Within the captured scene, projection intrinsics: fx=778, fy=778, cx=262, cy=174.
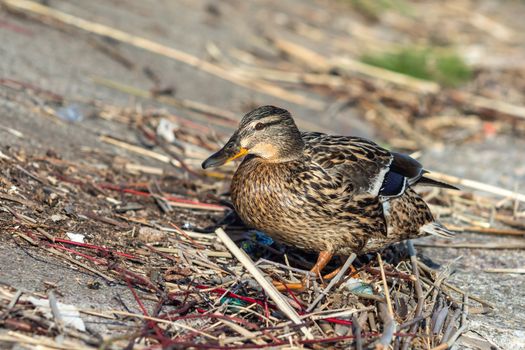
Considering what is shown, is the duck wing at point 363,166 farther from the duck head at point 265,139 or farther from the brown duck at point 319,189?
the duck head at point 265,139

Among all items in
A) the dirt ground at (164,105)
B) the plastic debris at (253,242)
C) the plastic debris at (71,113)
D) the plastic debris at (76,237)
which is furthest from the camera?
the plastic debris at (71,113)

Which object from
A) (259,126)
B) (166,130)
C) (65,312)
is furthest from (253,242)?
(166,130)

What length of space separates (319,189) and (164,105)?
3.00 m

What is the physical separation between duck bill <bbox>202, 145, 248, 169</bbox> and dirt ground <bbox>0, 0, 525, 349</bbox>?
87cm

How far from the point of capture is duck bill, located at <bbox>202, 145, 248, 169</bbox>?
4258mm

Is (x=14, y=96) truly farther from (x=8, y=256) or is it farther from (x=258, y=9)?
(x=258, y=9)

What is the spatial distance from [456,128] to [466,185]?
248 centimetres

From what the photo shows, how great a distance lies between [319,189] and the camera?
424 centimetres

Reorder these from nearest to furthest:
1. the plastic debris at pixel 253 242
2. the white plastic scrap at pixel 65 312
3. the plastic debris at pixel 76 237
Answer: the white plastic scrap at pixel 65 312
the plastic debris at pixel 76 237
the plastic debris at pixel 253 242

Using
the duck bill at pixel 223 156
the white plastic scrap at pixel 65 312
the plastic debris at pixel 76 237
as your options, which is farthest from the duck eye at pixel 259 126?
the white plastic scrap at pixel 65 312

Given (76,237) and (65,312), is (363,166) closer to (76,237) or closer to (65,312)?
(76,237)

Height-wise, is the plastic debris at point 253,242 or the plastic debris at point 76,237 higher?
the plastic debris at point 76,237

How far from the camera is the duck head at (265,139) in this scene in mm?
4379

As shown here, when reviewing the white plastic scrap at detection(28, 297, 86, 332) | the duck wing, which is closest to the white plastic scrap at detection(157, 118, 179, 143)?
the duck wing
